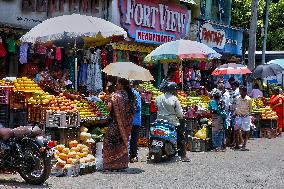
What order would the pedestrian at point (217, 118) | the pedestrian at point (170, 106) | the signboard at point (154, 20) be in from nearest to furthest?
the pedestrian at point (170, 106), the pedestrian at point (217, 118), the signboard at point (154, 20)

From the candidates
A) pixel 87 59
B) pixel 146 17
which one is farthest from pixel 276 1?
pixel 87 59

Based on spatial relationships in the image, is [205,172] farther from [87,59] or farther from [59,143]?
[87,59]

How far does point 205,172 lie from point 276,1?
27.5m

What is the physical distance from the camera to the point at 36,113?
37.2 ft

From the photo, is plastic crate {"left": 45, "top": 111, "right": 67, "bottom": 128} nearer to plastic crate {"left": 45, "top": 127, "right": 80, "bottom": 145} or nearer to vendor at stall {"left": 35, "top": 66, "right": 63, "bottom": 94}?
plastic crate {"left": 45, "top": 127, "right": 80, "bottom": 145}

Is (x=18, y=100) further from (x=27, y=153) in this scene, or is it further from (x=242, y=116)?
(x=242, y=116)

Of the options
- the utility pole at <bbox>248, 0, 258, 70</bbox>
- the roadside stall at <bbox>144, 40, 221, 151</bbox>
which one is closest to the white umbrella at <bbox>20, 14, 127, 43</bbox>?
the roadside stall at <bbox>144, 40, 221, 151</bbox>

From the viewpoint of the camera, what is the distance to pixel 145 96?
14.6 metres

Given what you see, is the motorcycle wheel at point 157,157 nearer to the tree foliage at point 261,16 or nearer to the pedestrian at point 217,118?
the pedestrian at point 217,118

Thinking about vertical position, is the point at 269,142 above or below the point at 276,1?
below

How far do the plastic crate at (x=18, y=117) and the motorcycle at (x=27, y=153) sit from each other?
152 cm

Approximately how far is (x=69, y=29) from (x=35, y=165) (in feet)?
11.9

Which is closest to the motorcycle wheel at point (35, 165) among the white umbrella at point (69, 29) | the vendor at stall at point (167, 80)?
the white umbrella at point (69, 29)

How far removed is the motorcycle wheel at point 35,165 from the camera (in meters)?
8.90
